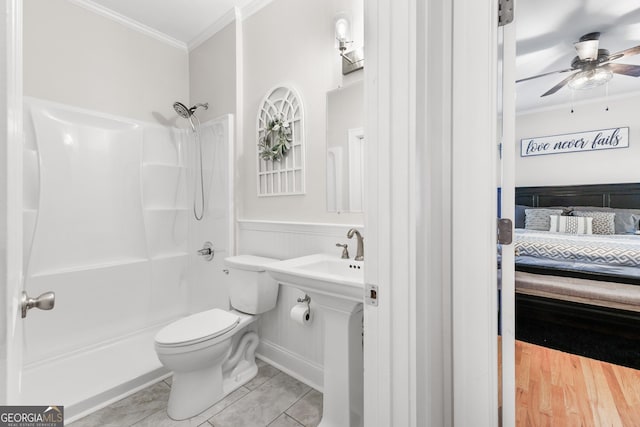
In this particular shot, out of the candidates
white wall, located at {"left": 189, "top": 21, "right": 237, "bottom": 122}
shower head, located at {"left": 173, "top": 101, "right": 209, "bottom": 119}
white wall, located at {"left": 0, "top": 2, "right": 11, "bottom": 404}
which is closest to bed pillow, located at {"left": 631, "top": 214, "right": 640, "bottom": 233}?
white wall, located at {"left": 189, "top": 21, "right": 237, "bottom": 122}

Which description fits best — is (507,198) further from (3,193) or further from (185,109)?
(185,109)

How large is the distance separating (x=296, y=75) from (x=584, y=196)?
11.1 feet

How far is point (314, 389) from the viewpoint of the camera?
5.98 feet

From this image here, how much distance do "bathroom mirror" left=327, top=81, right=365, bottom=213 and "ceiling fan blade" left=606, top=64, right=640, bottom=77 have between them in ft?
7.28

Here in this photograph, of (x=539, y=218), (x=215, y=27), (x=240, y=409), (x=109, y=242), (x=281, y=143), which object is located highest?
(x=215, y=27)

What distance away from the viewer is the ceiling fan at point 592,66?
6.97 feet

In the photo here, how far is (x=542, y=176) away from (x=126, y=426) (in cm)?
416

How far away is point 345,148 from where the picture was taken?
1.73m

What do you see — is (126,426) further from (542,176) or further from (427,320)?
(542,176)

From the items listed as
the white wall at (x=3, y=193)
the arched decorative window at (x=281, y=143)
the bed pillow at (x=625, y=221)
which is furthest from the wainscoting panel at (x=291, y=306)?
the bed pillow at (x=625, y=221)

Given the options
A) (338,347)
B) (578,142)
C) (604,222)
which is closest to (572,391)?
(338,347)

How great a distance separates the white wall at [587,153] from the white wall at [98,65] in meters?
3.46

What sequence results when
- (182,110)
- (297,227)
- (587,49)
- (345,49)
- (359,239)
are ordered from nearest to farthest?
1. (359,239)
2. (345,49)
3. (297,227)
4. (587,49)
5. (182,110)

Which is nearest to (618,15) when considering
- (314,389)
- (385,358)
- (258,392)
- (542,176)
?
(542,176)
